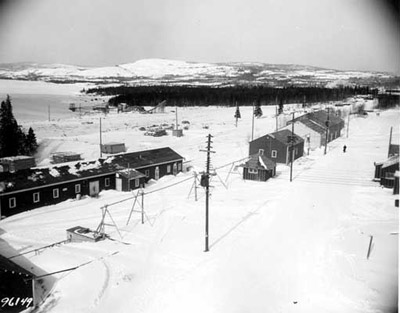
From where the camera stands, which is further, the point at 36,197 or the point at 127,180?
the point at 127,180

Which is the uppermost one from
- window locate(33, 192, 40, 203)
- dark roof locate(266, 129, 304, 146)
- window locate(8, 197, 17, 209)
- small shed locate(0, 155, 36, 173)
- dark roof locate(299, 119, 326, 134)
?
dark roof locate(299, 119, 326, 134)

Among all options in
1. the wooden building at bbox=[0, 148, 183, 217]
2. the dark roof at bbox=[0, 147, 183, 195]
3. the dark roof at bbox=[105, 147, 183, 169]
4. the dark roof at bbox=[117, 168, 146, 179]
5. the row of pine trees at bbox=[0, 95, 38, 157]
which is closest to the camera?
the wooden building at bbox=[0, 148, 183, 217]

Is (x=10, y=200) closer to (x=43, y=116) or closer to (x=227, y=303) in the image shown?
(x=227, y=303)

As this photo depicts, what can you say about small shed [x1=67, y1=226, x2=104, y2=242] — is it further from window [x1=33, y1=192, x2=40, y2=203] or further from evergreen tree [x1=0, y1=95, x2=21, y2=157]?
evergreen tree [x1=0, y1=95, x2=21, y2=157]

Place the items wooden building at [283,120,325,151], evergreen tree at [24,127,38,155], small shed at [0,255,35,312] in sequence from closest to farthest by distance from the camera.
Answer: small shed at [0,255,35,312] → evergreen tree at [24,127,38,155] → wooden building at [283,120,325,151]

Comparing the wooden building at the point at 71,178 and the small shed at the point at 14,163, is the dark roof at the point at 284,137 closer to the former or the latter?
the wooden building at the point at 71,178

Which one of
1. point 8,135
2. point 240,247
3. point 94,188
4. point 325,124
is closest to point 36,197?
A: point 94,188

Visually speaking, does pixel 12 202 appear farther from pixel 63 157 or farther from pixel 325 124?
pixel 325 124

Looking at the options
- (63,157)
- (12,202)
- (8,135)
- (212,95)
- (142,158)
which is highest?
(212,95)

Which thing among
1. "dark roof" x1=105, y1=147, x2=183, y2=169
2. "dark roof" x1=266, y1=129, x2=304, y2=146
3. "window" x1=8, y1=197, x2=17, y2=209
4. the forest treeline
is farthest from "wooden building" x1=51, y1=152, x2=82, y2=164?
the forest treeline

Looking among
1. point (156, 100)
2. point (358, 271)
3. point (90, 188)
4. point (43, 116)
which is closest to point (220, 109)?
point (156, 100)
